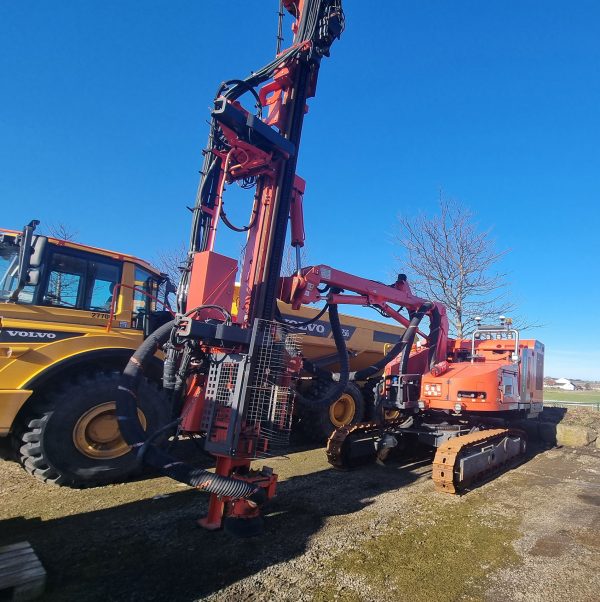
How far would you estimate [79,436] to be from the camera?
5.56 metres

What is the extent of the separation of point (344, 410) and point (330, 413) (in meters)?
0.63

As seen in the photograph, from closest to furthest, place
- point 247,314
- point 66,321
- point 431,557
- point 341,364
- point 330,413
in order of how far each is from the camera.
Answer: point 431,557 → point 247,314 → point 66,321 → point 341,364 → point 330,413

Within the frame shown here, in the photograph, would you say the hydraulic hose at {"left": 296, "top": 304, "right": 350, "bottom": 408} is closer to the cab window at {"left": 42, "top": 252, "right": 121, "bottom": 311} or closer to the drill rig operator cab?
the drill rig operator cab

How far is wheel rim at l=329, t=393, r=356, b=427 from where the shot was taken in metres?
9.49

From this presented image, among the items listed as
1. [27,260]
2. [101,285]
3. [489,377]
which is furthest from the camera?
[489,377]

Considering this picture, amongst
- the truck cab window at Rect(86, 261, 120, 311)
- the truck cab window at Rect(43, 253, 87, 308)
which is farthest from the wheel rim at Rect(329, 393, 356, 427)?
the truck cab window at Rect(43, 253, 87, 308)

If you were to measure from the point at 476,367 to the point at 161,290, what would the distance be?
18.4ft

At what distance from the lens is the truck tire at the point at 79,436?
208 inches

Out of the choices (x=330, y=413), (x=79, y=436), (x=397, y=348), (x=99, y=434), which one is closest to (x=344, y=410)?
(x=330, y=413)

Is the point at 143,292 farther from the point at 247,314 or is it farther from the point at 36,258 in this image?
the point at 247,314

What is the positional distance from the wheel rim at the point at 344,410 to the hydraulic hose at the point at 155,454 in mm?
5539

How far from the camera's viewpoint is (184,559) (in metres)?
3.68

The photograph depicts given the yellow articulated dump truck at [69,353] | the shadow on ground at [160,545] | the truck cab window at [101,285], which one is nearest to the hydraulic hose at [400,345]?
the shadow on ground at [160,545]

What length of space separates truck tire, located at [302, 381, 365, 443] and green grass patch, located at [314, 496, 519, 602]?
367cm
